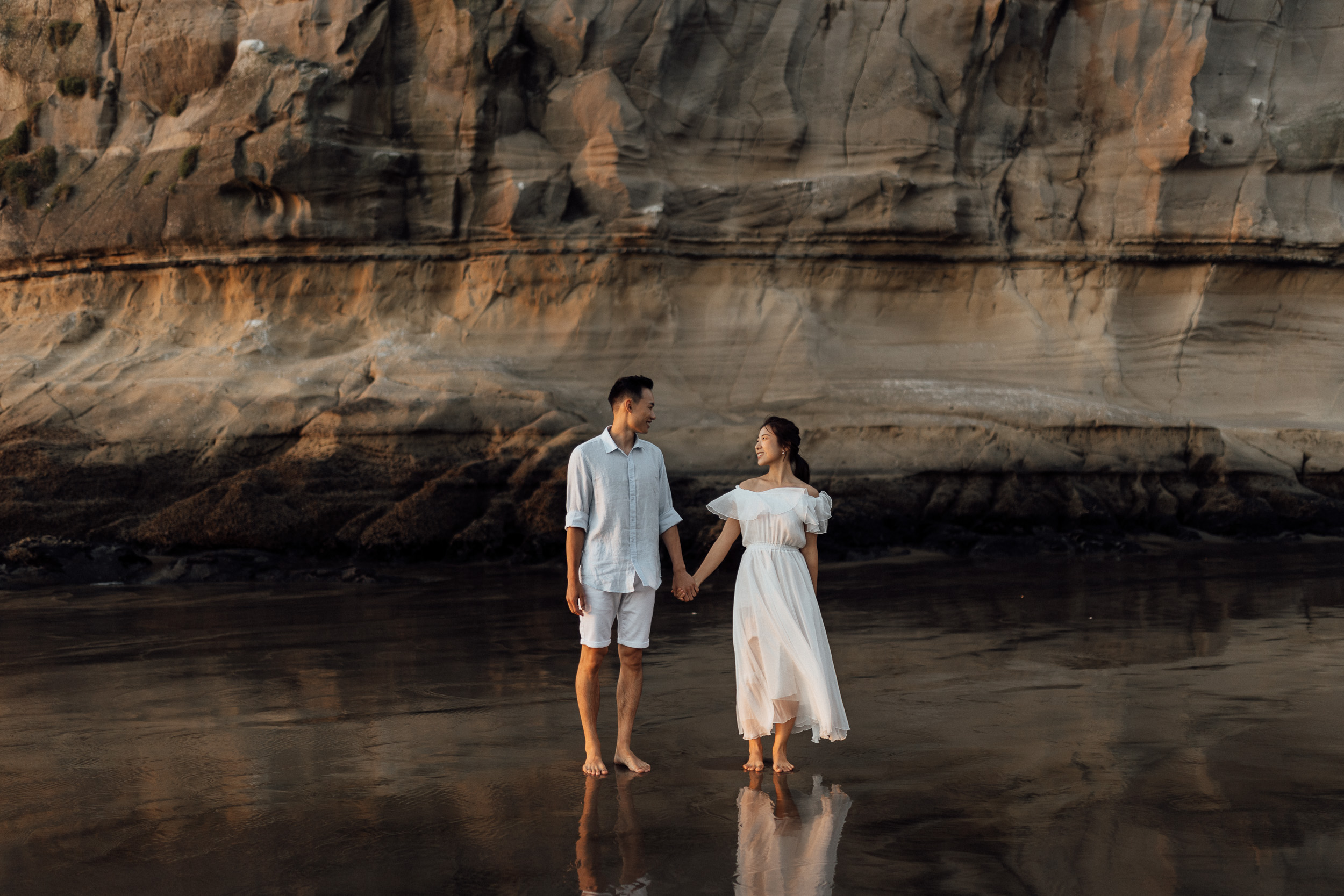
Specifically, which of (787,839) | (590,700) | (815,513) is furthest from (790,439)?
(787,839)

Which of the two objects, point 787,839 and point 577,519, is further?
point 577,519

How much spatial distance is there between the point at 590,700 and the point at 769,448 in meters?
1.31

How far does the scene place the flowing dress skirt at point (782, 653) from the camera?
5203mm

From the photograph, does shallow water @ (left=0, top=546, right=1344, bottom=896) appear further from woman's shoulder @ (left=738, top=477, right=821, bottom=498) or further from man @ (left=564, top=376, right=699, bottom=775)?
woman's shoulder @ (left=738, top=477, right=821, bottom=498)

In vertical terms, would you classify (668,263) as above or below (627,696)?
above

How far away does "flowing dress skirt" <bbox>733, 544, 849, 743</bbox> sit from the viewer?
17.1 ft

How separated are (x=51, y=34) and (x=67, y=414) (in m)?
7.31

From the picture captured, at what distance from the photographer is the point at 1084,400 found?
59.4 ft

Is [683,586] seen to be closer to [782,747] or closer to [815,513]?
[815,513]

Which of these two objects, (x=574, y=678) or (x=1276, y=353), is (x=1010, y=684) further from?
(x=1276, y=353)

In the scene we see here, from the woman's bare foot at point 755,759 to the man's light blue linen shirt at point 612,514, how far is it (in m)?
0.77

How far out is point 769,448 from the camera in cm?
541

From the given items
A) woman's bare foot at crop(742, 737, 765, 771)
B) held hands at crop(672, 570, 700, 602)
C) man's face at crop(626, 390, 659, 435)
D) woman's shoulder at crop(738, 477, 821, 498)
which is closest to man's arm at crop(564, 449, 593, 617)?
man's face at crop(626, 390, 659, 435)

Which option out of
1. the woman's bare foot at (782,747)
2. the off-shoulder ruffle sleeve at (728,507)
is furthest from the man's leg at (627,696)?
the off-shoulder ruffle sleeve at (728,507)
